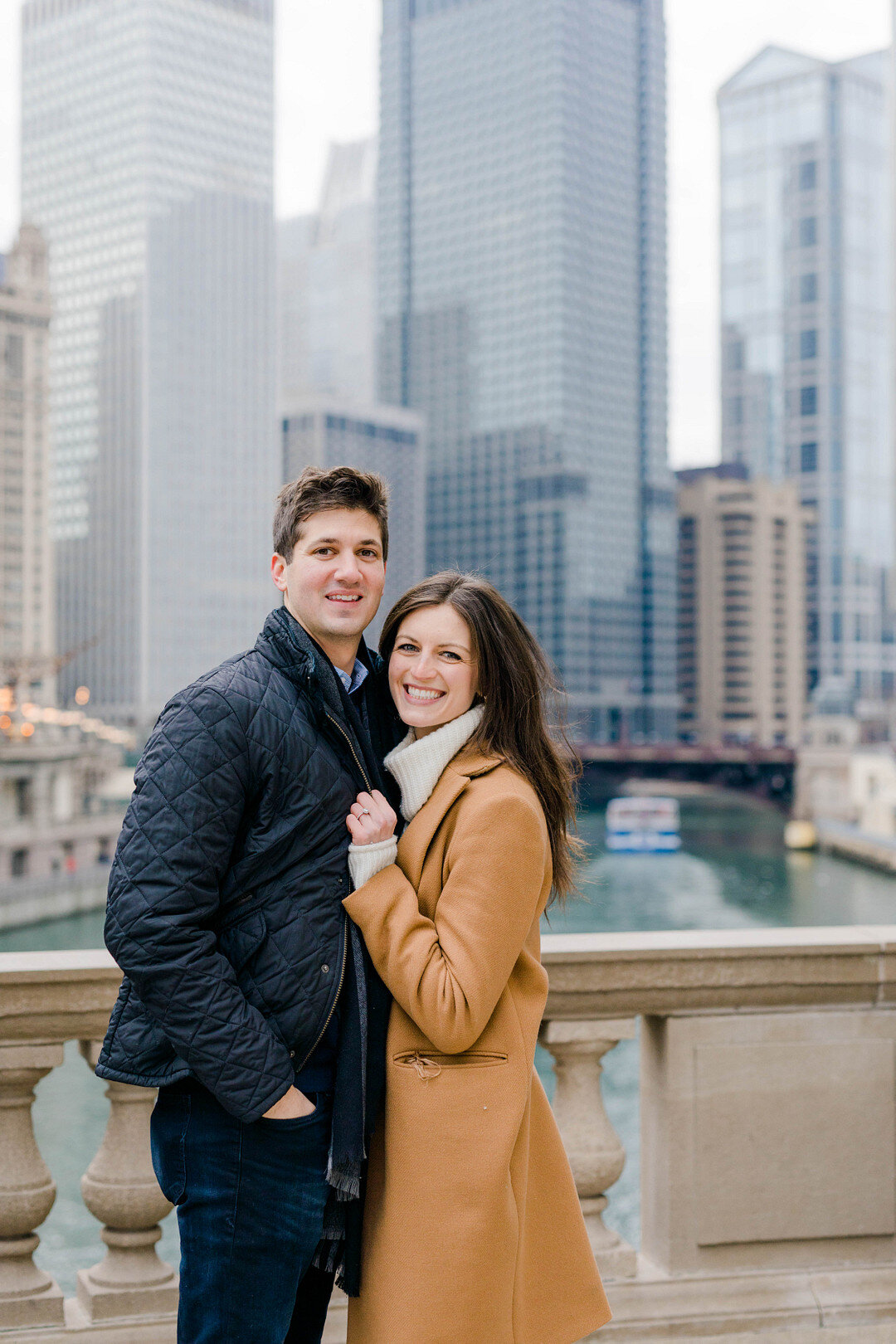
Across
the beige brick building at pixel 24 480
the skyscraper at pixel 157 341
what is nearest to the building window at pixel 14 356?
the beige brick building at pixel 24 480

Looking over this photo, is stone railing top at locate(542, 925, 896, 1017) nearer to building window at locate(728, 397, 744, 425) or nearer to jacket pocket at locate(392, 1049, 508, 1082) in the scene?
jacket pocket at locate(392, 1049, 508, 1082)

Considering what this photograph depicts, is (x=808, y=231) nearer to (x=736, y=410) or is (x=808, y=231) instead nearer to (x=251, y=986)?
(x=736, y=410)

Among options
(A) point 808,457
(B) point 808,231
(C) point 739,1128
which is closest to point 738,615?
(A) point 808,457

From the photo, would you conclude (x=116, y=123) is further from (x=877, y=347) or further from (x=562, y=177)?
(x=877, y=347)

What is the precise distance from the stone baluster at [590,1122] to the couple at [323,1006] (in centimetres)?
62

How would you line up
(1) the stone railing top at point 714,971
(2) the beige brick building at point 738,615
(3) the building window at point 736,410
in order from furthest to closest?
(3) the building window at point 736,410 < (2) the beige brick building at point 738,615 < (1) the stone railing top at point 714,971

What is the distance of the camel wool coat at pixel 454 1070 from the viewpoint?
7.59 ft

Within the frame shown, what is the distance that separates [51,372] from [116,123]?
24180 mm

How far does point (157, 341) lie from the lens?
115 metres

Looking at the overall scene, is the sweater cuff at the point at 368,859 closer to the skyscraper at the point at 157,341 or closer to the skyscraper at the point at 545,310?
the skyscraper at the point at 157,341

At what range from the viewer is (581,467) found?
12500 centimetres

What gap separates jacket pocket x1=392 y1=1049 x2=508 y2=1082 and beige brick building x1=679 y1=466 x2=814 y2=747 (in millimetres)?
131041

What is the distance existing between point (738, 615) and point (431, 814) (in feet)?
447

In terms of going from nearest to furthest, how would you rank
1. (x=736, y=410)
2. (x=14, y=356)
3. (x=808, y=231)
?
(x=14, y=356) → (x=808, y=231) → (x=736, y=410)
